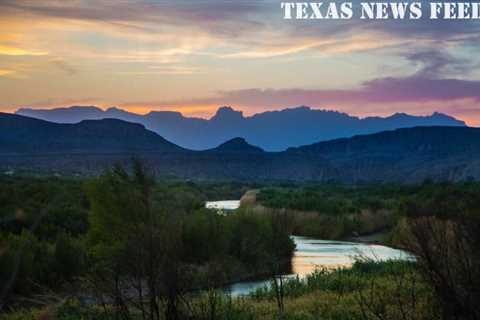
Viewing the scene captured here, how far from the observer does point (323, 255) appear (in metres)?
30.4

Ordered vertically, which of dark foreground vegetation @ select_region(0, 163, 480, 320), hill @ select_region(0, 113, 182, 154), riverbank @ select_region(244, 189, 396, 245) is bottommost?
riverbank @ select_region(244, 189, 396, 245)

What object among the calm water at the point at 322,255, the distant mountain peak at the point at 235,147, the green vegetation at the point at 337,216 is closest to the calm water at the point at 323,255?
the calm water at the point at 322,255

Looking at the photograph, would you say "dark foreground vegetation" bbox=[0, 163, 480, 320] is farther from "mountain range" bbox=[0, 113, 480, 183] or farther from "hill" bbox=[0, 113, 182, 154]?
"hill" bbox=[0, 113, 182, 154]

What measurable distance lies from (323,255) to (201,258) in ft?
22.4

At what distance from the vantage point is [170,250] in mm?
7027

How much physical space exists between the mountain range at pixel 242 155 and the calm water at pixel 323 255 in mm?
42388

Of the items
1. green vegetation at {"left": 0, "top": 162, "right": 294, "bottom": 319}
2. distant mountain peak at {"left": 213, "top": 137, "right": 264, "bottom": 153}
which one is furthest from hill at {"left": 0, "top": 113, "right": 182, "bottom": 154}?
green vegetation at {"left": 0, "top": 162, "right": 294, "bottom": 319}

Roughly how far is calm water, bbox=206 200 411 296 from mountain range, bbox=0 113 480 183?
42.4m

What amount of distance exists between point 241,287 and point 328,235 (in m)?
18.3

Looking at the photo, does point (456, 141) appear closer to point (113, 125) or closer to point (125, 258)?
point (113, 125)

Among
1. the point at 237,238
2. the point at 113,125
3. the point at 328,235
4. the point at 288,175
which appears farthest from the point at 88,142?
the point at 237,238

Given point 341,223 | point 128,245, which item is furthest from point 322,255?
point 128,245

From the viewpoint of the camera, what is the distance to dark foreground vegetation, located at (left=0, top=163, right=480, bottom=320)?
22.7 feet

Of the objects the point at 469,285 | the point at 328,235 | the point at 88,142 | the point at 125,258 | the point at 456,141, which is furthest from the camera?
the point at 456,141
